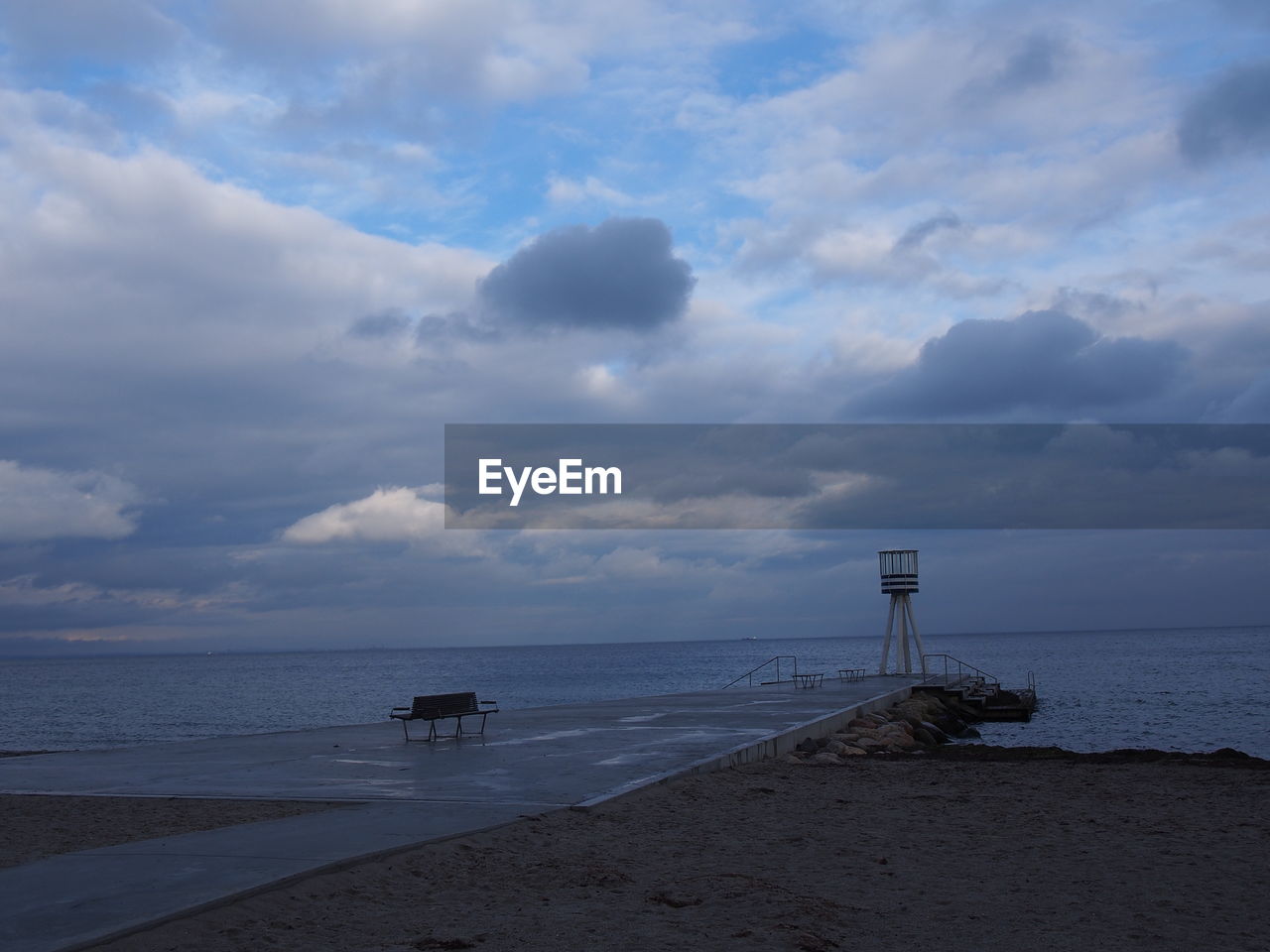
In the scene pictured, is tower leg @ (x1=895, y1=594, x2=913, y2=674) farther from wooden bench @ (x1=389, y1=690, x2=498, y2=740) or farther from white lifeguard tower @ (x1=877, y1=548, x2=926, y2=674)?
wooden bench @ (x1=389, y1=690, x2=498, y2=740)

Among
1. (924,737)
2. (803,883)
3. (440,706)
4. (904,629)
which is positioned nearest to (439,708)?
(440,706)

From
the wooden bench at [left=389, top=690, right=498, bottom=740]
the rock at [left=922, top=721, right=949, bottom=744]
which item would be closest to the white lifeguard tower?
the rock at [left=922, top=721, right=949, bottom=744]

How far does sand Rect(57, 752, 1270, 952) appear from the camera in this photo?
644 cm

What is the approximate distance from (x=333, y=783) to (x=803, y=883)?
251 inches

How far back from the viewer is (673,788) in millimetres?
12195

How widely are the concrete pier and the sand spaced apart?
427mm

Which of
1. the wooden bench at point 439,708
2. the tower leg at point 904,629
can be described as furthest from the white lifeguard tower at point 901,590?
the wooden bench at point 439,708

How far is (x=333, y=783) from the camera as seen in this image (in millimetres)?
12359

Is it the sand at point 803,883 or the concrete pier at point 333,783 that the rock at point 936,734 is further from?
the sand at point 803,883

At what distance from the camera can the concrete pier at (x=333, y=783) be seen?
6.84 metres

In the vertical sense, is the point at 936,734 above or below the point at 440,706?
below

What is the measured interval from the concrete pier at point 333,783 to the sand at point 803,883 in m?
0.43

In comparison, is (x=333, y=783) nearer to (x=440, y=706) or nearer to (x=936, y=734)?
(x=440, y=706)

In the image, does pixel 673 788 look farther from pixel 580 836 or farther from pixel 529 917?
pixel 529 917
